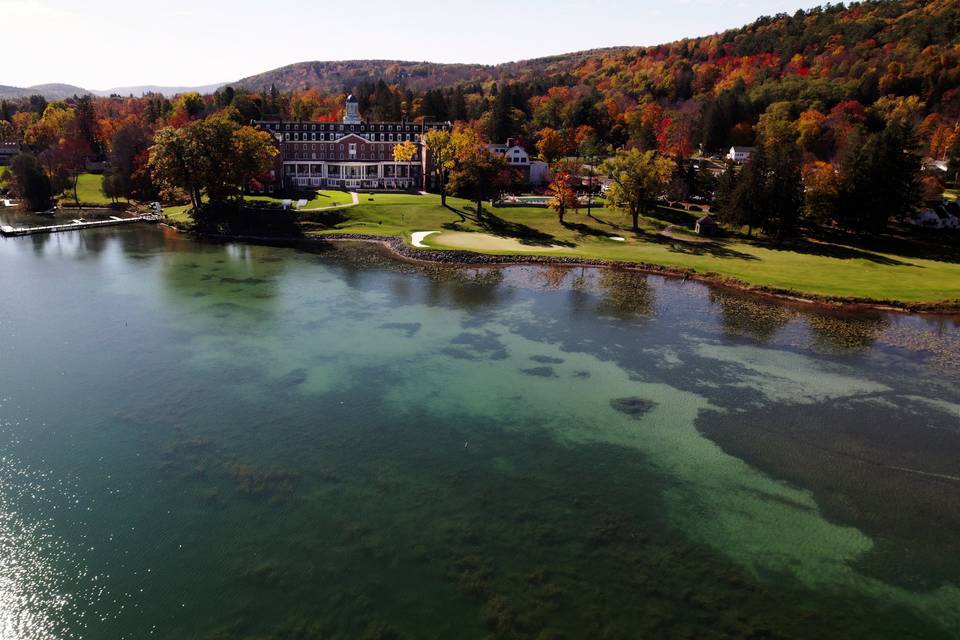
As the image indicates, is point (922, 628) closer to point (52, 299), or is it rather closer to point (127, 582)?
point (127, 582)

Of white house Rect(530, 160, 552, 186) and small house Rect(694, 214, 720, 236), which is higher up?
white house Rect(530, 160, 552, 186)

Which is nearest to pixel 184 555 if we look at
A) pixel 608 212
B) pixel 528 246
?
pixel 528 246

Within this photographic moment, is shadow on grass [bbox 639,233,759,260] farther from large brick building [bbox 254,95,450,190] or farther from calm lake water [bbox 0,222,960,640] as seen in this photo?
large brick building [bbox 254,95,450,190]

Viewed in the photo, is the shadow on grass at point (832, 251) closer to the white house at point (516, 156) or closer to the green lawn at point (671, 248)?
the green lawn at point (671, 248)

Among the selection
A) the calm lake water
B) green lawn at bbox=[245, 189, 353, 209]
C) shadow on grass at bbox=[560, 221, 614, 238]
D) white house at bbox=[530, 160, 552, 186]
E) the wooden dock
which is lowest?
the calm lake water

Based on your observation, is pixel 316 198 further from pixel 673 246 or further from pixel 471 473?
pixel 471 473

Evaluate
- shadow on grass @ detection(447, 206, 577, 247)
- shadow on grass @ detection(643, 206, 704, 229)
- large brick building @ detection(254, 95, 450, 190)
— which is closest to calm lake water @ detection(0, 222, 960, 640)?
shadow on grass @ detection(447, 206, 577, 247)

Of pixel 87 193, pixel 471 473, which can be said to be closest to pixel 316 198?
pixel 87 193
